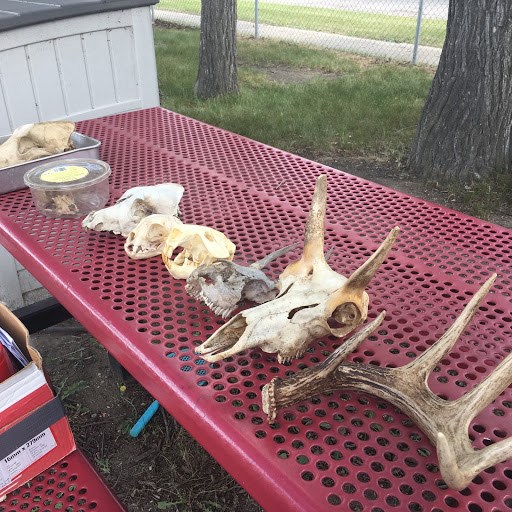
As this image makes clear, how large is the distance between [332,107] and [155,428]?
14.4 ft

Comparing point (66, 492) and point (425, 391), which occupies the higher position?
point (425, 391)

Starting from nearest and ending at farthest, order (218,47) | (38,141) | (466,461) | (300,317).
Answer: (466,461) → (300,317) → (38,141) → (218,47)

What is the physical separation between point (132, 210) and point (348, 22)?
11.3 meters

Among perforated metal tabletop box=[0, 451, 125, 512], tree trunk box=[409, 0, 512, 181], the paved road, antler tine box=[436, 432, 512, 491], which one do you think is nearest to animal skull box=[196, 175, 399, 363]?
antler tine box=[436, 432, 512, 491]

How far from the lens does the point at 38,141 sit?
2119 millimetres

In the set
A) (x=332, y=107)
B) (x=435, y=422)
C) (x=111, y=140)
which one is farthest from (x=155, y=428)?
(x=332, y=107)

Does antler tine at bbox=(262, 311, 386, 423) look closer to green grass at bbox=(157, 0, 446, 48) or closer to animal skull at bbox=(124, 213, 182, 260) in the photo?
animal skull at bbox=(124, 213, 182, 260)

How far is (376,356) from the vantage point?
1.21 m

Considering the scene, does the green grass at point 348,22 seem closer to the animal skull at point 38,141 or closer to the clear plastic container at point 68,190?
the animal skull at point 38,141

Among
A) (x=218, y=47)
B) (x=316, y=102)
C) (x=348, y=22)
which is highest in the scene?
(x=218, y=47)

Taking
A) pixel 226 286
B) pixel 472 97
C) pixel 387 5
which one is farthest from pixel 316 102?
pixel 387 5

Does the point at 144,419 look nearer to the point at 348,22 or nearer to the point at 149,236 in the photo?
the point at 149,236

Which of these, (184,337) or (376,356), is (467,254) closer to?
(376,356)

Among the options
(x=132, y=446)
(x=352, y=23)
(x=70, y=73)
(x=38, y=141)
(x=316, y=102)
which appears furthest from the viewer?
(x=352, y=23)
